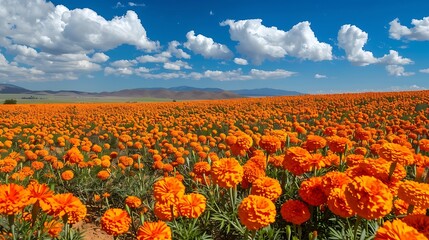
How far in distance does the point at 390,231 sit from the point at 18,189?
7.92 ft

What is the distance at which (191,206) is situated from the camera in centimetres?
270

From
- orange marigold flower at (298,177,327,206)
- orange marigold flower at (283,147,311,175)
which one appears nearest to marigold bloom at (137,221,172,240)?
orange marigold flower at (298,177,327,206)

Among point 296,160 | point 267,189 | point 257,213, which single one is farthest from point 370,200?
point 296,160

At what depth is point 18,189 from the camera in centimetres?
233

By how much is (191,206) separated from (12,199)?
4.33 ft

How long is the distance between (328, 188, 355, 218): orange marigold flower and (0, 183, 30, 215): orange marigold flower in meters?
2.21

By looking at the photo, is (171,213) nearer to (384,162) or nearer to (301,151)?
(301,151)

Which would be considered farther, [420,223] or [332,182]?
[332,182]

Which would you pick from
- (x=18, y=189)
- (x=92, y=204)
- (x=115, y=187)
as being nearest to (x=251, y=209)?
(x=18, y=189)

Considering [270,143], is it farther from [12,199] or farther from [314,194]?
[12,199]

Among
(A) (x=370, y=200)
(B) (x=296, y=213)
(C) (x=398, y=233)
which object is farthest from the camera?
(B) (x=296, y=213)

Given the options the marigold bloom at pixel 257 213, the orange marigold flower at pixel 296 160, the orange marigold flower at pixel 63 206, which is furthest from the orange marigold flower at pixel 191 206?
the orange marigold flower at pixel 296 160

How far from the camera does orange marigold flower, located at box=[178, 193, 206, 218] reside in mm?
2678

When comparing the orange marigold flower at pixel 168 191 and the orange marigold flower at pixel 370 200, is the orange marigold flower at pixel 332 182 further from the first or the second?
the orange marigold flower at pixel 168 191
